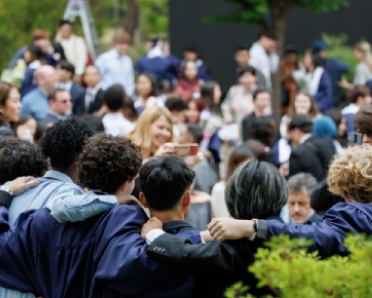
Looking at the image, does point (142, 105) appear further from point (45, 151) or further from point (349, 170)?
point (349, 170)

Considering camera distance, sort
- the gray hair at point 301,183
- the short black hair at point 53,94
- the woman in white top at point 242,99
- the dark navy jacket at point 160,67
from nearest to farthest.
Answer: the gray hair at point 301,183
the short black hair at point 53,94
the woman in white top at point 242,99
the dark navy jacket at point 160,67

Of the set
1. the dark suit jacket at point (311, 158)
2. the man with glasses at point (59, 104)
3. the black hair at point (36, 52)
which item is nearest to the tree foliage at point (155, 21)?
the black hair at point (36, 52)

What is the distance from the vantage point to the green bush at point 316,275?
3.56 metres

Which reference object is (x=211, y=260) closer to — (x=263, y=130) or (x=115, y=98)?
(x=263, y=130)

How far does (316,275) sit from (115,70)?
13317mm

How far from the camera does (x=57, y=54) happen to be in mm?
16500

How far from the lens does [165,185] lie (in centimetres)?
504

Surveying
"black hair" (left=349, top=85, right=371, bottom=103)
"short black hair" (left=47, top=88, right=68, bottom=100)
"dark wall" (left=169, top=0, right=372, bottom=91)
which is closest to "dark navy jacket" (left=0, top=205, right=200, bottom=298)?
"short black hair" (left=47, top=88, right=68, bottom=100)

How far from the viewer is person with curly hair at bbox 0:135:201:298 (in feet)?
16.0

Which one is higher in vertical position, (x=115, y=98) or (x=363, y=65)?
(x=115, y=98)

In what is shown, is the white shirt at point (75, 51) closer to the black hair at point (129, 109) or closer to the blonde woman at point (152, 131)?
the black hair at point (129, 109)

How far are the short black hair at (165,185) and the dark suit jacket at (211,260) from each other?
272 millimetres

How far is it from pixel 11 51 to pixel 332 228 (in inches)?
685

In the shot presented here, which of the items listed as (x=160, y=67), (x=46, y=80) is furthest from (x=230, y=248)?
(x=160, y=67)
